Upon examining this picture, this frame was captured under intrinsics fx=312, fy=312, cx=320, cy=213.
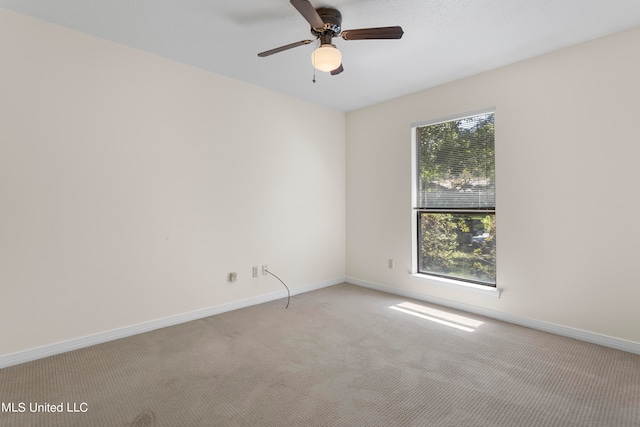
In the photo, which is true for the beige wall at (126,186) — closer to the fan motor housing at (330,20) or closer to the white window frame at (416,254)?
the white window frame at (416,254)

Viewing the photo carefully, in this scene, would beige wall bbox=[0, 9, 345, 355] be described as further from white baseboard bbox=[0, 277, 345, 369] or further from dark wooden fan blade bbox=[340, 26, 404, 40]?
dark wooden fan blade bbox=[340, 26, 404, 40]

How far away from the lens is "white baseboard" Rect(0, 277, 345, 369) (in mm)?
2361

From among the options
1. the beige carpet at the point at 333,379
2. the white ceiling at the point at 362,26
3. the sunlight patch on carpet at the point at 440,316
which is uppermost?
the white ceiling at the point at 362,26

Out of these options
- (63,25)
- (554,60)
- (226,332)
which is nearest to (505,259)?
(554,60)

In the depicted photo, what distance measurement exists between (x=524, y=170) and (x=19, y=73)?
4.39 m

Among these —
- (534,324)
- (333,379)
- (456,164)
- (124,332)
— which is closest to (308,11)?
(333,379)

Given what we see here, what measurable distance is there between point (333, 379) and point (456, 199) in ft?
8.13

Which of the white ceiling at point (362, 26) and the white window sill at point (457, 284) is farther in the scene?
the white window sill at point (457, 284)

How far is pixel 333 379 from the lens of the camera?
2.15m

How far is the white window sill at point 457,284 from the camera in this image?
10.7ft

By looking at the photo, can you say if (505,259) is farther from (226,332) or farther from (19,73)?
(19,73)

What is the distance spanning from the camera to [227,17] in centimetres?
236

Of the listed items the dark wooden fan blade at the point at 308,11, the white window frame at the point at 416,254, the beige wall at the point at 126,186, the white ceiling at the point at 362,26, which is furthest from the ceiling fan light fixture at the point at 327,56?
the white window frame at the point at 416,254

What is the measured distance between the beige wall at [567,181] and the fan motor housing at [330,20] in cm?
140
